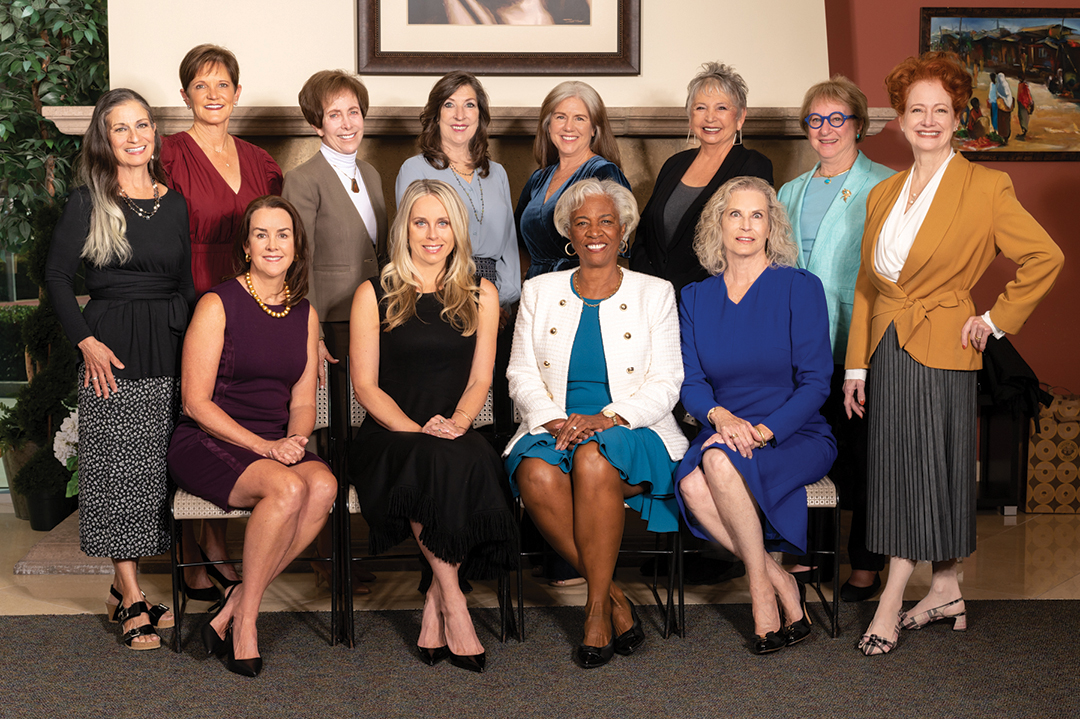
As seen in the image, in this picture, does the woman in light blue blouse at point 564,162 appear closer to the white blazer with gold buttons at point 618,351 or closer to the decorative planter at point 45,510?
the white blazer with gold buttons at point 618,351

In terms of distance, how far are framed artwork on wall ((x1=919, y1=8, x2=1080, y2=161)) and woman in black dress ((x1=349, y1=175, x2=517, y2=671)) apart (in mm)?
3003

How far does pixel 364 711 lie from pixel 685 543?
152 cm

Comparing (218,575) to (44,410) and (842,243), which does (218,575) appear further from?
(842,243)

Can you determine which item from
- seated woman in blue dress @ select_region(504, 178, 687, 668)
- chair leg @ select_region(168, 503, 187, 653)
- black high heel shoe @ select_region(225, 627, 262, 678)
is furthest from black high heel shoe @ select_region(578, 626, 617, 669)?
chair leg @ select_region(168, 503, 187, 653)

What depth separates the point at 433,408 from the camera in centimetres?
285

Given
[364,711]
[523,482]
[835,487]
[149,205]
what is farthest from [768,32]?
[364,711]

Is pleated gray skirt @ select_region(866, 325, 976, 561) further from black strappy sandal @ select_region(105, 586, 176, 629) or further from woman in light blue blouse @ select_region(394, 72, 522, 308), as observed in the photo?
black strappy sandal @ select_region(105, 586, 176, 629)

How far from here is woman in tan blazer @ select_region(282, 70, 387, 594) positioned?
3.09 meters

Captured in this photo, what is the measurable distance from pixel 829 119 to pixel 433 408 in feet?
5.23

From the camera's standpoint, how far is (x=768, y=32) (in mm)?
3871

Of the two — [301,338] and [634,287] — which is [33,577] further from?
[634,287]

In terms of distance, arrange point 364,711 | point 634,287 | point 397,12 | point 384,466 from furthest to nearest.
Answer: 1. point 397,12
2. point 634,287
3. point 384,466
4. point 364,711

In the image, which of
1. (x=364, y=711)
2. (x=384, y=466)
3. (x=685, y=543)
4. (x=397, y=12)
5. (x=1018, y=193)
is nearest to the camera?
(x=364, y=711)

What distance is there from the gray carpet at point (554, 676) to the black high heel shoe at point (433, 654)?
0.14ft
